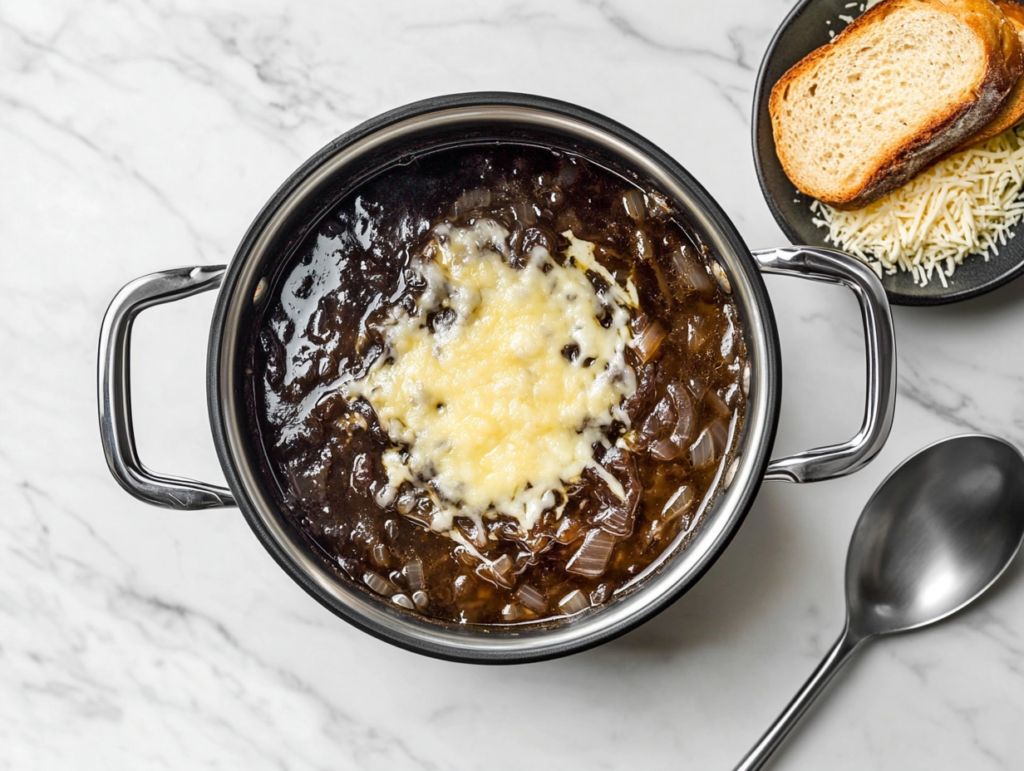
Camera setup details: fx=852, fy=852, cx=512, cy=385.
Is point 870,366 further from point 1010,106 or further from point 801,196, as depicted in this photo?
point 1010,106

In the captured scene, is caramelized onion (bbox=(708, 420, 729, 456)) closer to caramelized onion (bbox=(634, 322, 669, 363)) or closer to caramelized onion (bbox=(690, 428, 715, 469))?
caramelized onion (bbox=(690, 428, 715, 469))

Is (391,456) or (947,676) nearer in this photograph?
(391,456)

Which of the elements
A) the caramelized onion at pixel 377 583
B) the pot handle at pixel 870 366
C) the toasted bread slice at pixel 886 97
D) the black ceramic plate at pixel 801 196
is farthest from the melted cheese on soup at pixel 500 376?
the toasted bread slice at pixel 886 97

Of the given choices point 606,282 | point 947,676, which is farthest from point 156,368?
point 947,676

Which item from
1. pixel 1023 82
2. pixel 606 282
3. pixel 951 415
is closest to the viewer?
pixel 606 282

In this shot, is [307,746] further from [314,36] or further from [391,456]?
[314,36]
